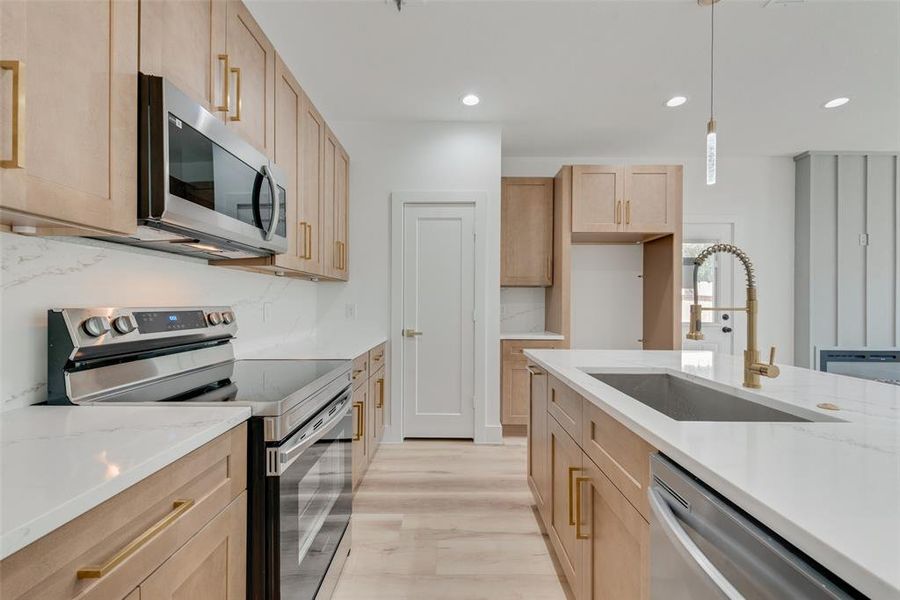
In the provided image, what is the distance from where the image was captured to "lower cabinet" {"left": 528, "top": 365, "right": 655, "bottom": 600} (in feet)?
3.24

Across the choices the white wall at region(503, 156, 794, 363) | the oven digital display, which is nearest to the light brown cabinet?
the white wall at region(503, 156, 794, 363)

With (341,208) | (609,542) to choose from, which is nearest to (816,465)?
(609,542)

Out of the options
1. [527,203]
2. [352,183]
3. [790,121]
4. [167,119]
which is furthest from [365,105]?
[790,121]

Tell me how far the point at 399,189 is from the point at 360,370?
5.57 ft

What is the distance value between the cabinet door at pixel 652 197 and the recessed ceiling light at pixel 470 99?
61.4 inches

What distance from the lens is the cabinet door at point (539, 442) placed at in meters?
1.97

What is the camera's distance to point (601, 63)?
260 cm

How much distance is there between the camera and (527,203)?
Result: 3.95m

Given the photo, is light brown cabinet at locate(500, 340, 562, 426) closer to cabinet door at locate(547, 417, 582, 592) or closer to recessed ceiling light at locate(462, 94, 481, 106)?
cabinet door at locate(547, 417, 582, 592)

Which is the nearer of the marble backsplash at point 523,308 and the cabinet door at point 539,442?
the cabinet door at point 539,442

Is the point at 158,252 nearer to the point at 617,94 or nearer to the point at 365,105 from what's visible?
the point at 365,105

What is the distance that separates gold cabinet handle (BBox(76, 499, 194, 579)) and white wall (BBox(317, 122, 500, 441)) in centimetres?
260

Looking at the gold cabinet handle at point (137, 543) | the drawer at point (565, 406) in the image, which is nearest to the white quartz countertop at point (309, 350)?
the drawer at point (565, 406)

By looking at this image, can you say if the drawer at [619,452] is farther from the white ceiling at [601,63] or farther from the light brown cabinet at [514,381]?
the light brown cabinet at [514,381]
